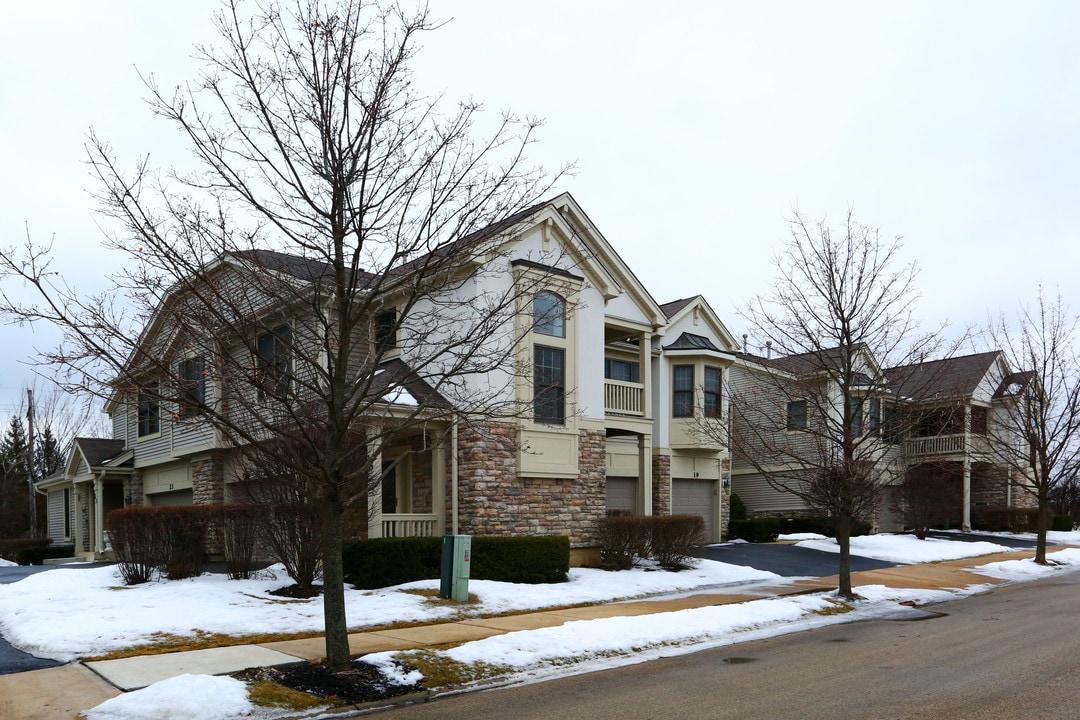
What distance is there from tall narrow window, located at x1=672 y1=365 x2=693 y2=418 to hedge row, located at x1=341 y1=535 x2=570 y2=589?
9369mm

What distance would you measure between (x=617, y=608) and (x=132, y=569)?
9.01 metres

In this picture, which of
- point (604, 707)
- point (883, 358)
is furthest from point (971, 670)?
point (883, 358)

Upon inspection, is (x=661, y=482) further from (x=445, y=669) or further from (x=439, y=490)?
(x=445, y=669)

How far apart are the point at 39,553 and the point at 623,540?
2096 centimetres

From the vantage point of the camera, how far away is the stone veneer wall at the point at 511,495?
60.8ft

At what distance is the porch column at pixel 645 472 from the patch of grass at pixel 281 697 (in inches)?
638

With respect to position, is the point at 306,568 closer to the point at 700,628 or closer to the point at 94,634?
the point at 94,634

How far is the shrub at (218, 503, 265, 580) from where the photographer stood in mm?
16109

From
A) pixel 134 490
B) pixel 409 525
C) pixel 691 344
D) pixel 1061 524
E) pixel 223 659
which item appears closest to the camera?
pixel 223 659

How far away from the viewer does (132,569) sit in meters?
16.5

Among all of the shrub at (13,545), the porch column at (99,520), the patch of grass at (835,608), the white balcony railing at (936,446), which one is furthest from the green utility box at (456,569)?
the white balcony railing at (936,446)

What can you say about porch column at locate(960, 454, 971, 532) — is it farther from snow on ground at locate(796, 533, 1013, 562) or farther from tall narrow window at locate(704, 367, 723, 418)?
tall narrow window at locate(704, 367, 723, 418)

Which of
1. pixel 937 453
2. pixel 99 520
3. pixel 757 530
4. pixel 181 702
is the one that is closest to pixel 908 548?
pixel 757 530

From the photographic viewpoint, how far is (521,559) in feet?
56.6
